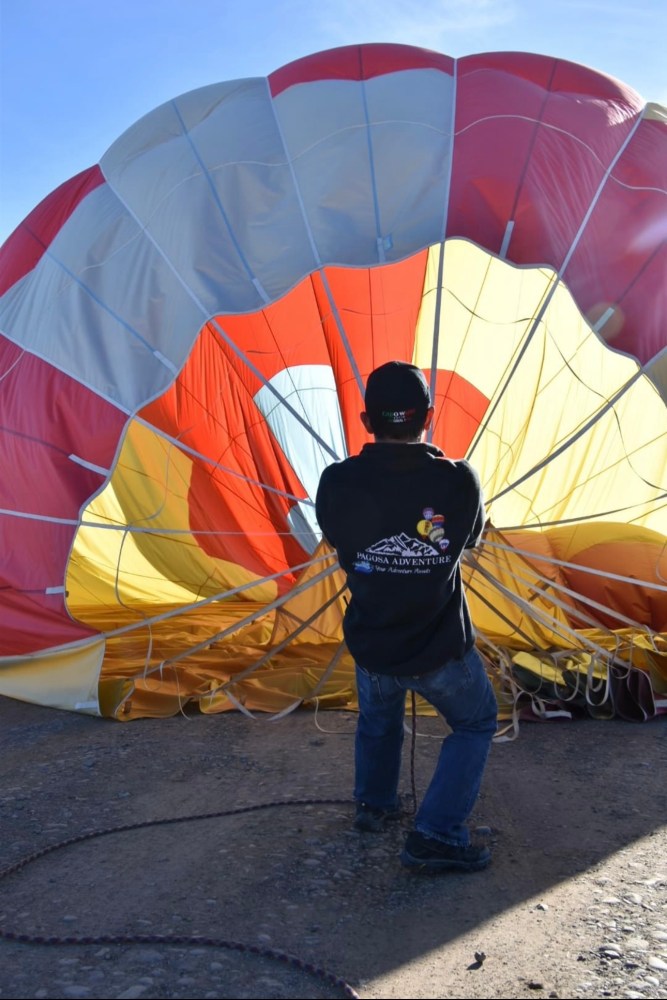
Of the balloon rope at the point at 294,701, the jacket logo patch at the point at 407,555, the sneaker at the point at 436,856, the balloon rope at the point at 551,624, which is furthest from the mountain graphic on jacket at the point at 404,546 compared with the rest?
the balloon rope at the point at 294,701

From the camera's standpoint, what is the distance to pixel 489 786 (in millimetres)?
2844

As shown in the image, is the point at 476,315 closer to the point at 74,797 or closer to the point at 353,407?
the point at 353,407

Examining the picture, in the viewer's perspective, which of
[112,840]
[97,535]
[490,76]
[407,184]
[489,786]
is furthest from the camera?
[97,535]

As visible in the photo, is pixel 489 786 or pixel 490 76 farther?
pixel 490 76

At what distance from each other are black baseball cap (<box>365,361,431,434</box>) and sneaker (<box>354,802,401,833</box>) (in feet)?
3.19

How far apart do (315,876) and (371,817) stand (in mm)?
270

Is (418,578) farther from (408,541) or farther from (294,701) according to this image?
(294,701)

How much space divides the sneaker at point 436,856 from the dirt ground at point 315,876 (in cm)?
3

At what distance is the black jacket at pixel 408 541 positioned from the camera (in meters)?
2.27

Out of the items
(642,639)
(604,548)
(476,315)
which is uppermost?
(476,315)

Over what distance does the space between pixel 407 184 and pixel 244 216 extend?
24.2 inches

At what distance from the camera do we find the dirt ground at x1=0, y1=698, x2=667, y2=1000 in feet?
6.13

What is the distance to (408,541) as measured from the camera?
2273 mm

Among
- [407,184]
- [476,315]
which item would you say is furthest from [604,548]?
[407,184]
